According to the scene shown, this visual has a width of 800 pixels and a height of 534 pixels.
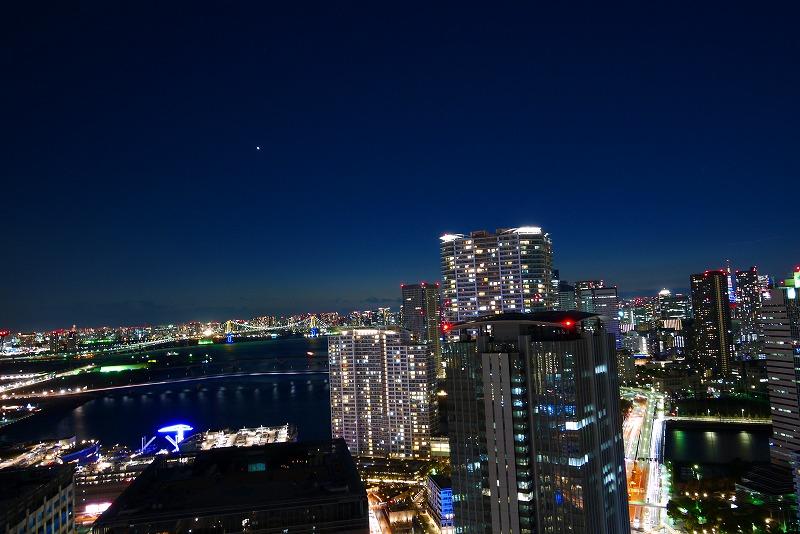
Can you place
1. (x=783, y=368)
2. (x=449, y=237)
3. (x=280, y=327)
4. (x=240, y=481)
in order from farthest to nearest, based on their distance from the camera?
(x=280, y=327) < (x=449, y=237) < (x=783, y=368) < (x=240, y=481)

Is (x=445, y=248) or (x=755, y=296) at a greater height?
(x=445, y=248)

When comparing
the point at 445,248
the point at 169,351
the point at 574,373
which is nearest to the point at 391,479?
the point at 445,248

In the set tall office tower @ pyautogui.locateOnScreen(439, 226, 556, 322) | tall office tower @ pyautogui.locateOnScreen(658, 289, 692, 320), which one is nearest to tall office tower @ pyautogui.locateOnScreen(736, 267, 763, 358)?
tall office tower @ pyautogui.locateOnScreen(658, 289, 692, 320)

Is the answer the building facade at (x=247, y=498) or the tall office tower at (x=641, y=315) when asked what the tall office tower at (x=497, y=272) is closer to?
the building facade at (x=247, y=498)

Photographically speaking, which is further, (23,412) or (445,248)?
(23,412)

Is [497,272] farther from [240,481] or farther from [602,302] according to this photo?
[602,302]

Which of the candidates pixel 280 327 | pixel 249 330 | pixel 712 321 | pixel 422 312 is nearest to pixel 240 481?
pixel 422 312

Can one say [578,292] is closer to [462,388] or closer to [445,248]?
[445,248]

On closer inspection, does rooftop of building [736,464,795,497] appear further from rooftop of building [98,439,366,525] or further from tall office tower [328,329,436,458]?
rooftop of building [98,439,366,525]
